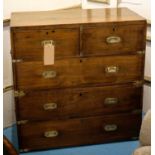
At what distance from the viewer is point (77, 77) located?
7.02ft

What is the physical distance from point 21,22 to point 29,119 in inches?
24.3

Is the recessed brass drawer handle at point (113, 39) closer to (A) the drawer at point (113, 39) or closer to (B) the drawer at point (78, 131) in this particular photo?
(A) the drawer at point (113, 39)

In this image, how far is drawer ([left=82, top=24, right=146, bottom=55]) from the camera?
207 centimetres

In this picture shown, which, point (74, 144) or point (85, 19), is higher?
point (85, 19)

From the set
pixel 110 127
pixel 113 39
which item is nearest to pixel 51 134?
pixel 110 127

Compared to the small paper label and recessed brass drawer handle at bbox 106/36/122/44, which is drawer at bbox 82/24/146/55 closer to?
recessed brass drawer handle at bbox 106/36/122/44

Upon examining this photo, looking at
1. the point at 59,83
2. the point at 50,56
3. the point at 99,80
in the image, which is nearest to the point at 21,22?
the point at 50,56

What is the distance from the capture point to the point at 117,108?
2270mm

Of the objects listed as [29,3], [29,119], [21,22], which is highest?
[29,3]

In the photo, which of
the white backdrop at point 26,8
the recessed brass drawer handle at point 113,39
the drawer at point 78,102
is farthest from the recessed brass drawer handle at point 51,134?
the recessed brass drawer handle at point 113,39

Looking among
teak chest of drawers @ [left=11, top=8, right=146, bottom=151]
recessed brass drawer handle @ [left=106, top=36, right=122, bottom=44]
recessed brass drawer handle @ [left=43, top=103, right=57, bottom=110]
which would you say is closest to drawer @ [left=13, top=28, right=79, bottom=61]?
teak chest of drawers @ [left=11, top=8, right=146, bottom=151]

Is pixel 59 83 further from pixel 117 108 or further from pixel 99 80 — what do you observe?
pixel 117 108

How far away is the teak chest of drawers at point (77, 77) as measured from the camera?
2.04 m

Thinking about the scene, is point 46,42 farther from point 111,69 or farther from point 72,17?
point 111,69
